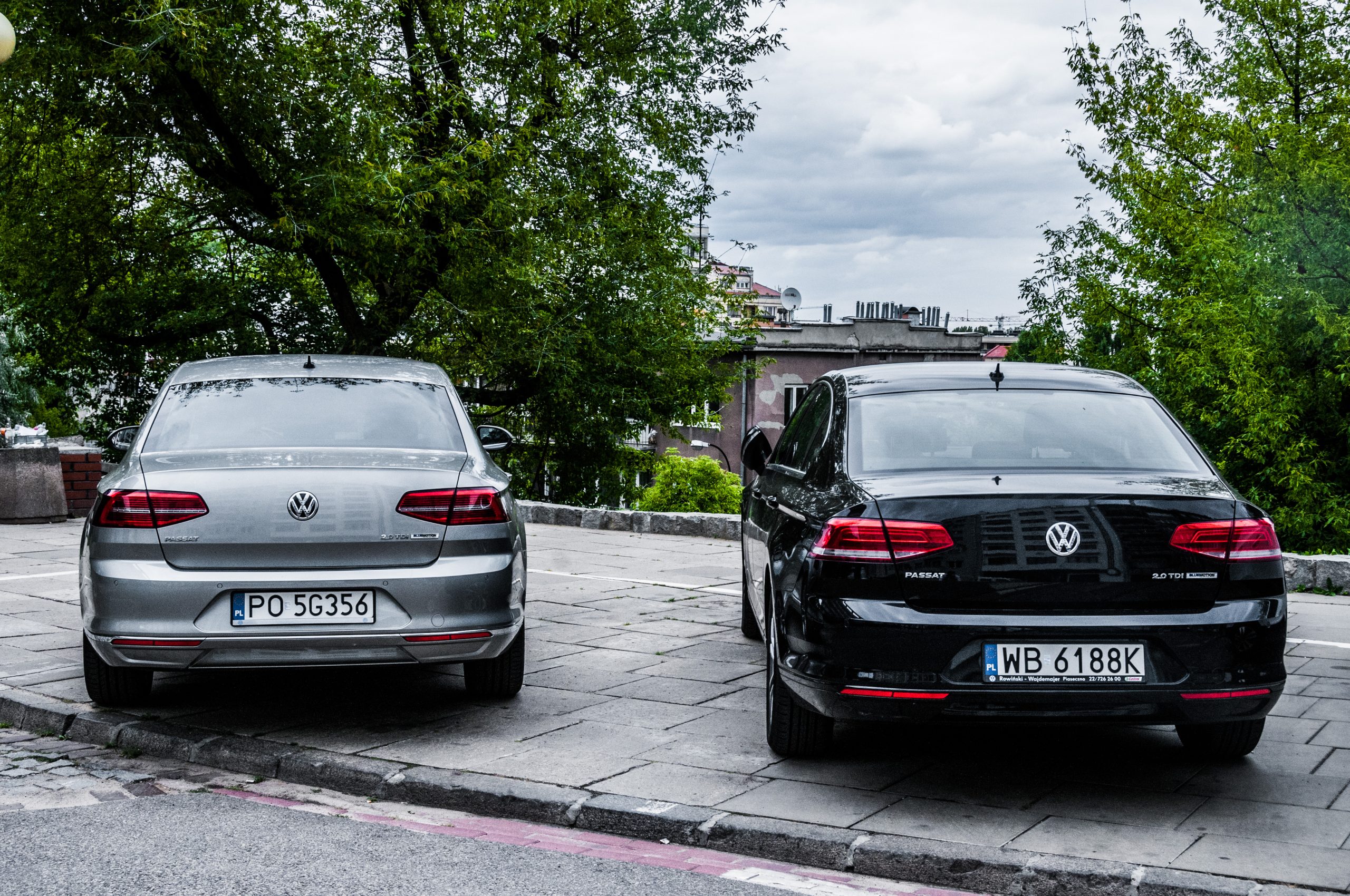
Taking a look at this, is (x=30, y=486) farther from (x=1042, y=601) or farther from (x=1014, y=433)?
(x=1042, y=601)

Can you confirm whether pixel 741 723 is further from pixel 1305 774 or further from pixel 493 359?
pixel 493 359

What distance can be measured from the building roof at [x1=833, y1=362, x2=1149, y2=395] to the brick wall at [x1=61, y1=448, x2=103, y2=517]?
12.4 meters

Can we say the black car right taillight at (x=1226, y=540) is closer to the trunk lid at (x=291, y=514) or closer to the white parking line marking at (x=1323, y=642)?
the trunk lid at (x=291, y=514)

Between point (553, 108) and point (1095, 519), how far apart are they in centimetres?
1689

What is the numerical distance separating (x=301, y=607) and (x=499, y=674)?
123 centimetres

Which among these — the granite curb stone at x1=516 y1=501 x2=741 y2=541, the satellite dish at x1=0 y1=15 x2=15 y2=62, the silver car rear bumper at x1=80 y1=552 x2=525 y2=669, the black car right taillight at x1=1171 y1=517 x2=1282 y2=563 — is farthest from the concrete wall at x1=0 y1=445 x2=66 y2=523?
the black car right taillight at x1=1171 y1=517 x2=1282 y2=563

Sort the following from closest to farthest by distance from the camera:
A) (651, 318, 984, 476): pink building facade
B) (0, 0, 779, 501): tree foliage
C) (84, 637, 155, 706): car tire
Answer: (84, 637, 155, 706): car tire < (0, 0, 779, 501): tree foliage < (651, 318, 984, 476): pink building facade

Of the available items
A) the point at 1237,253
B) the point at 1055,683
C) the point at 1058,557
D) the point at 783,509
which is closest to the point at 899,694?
Result: the point at 1055,683

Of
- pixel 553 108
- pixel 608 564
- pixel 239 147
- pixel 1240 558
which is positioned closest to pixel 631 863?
pixel 1240 558

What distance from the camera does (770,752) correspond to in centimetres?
518

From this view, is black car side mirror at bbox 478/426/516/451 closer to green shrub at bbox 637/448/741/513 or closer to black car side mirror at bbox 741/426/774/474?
black car side mirror at bbox 741/426/774/474

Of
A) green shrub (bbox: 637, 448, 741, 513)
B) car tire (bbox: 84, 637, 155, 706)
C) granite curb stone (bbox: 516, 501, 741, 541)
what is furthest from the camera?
green shrub (bbox: 637, 448, 741, 513)

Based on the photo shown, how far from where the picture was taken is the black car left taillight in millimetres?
5055

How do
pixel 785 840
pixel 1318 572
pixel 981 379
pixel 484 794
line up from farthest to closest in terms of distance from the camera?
1. pixel 1318 572
2. pixel 981 379
3. pixel 484 794
4. pixel 785 840
